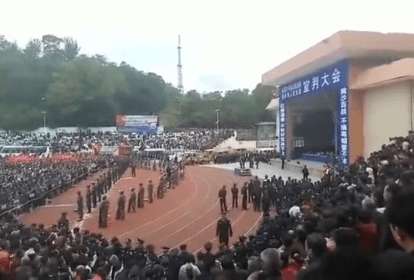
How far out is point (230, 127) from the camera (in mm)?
58219

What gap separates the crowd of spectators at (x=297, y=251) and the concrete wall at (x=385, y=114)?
25.2 ft

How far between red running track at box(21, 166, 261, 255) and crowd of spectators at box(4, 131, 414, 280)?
4.39 m

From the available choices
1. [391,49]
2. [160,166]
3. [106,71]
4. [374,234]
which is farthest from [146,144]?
[374,234]

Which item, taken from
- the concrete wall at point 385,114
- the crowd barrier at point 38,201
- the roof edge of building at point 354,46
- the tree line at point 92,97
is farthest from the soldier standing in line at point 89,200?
the tree line at point 92,97

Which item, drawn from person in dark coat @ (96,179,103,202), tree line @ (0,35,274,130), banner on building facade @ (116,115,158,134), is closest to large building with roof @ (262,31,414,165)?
person in dark coat @ (96,179,103,202)

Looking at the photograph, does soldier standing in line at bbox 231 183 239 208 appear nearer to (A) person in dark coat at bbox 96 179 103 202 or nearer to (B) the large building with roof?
(A) person in dark coat at bbox 96 179 103 202

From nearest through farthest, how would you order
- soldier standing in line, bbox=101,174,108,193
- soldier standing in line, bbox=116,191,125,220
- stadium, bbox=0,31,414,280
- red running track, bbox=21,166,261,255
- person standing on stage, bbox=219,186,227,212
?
stadium, bbox=0,31,414,280, red running track, bbox=21,166,261,255, soldier standing in line, bbox=116,191,125,220, person standing on stage, bbox=219,186,227,212, soldier standing in line, bbox=101,174,108,193

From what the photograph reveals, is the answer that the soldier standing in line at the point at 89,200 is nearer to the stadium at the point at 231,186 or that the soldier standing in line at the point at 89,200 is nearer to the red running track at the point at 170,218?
the stadium at the point at 231,186

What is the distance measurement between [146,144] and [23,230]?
1327 inches

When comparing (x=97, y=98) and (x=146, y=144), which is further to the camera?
(x=97, y=98)

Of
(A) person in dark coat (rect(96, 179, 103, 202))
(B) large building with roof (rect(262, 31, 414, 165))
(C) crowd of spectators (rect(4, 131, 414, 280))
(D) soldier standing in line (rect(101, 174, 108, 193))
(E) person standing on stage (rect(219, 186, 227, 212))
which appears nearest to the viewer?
(C) crowd of spectators (rect(4, 131, 414, 280))

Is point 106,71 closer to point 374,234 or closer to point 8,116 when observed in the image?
point 8,116

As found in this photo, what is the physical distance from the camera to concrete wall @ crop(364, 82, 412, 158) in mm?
16969

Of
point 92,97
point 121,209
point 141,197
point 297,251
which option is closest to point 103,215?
point 121,209
